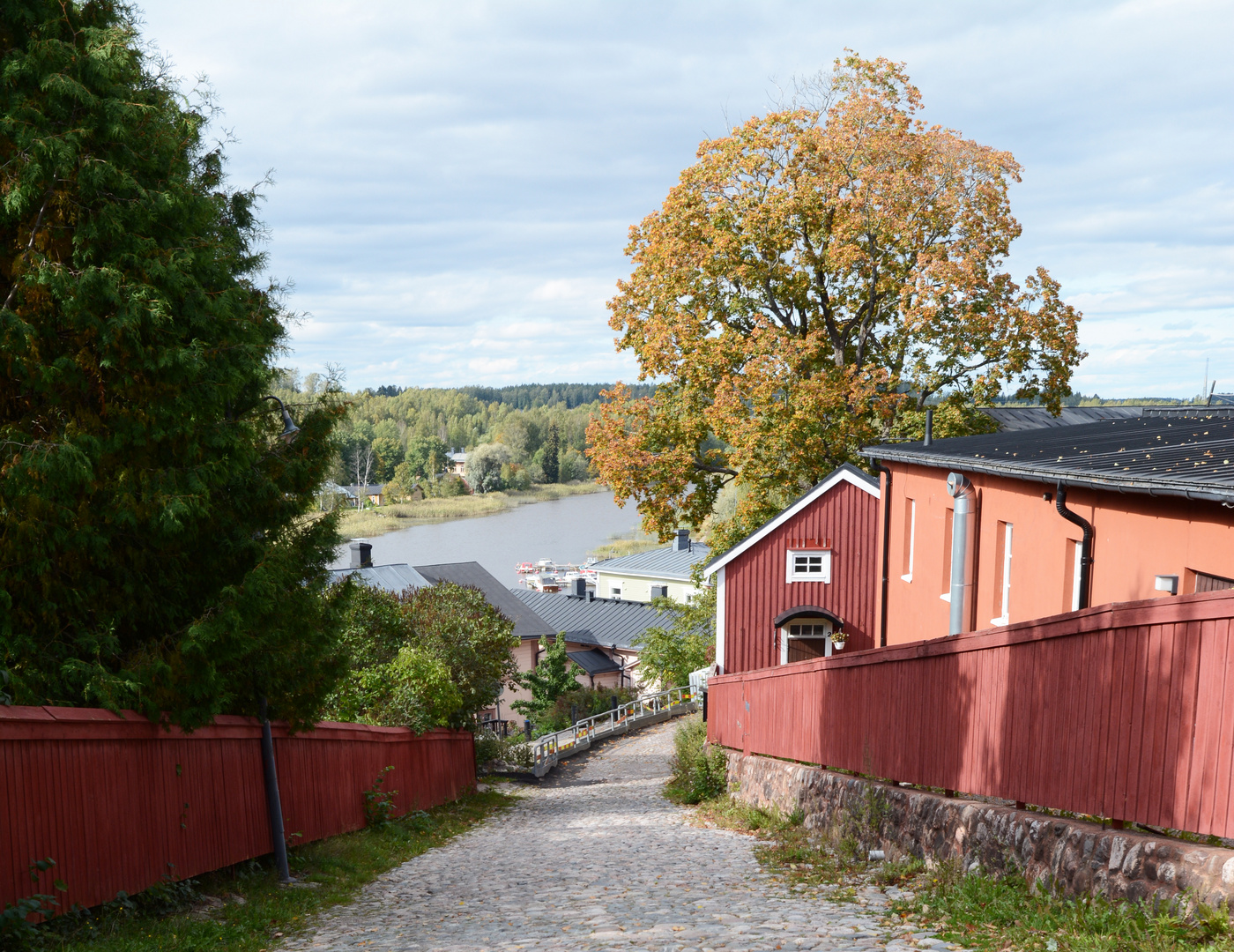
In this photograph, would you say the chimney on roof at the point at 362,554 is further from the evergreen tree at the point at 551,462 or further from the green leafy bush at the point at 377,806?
the evergreen tree at the point at 551,462

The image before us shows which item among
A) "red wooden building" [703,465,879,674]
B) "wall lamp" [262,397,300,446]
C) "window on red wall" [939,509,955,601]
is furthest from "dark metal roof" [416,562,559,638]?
"wall lamp" [262,397,300,446]

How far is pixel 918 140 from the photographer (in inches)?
848

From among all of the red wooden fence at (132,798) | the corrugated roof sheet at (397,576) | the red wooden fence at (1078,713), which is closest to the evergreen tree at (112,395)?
the red wooden fence at (132,798)

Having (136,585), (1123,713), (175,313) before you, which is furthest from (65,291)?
(1123,713)

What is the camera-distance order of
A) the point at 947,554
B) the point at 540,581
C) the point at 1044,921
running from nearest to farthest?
the point at 1044,921 < the point at 947,554 < the point at 540,581

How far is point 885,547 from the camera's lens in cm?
1605

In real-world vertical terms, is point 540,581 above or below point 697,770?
below

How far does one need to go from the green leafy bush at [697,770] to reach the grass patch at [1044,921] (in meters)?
9.38

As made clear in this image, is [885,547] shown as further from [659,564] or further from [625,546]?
[625,546]

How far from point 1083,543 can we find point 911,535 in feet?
20.9

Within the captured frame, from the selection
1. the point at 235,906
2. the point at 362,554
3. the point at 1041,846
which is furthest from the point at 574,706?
the point at 1041,846

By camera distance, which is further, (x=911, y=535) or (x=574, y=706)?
(x=574, y=706)

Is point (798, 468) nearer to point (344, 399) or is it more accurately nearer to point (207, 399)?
point (344, 399)

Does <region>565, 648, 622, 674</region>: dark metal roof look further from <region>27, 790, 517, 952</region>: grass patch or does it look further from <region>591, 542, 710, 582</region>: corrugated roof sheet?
<region>27, 790, 517, 952</region>: grass patch
